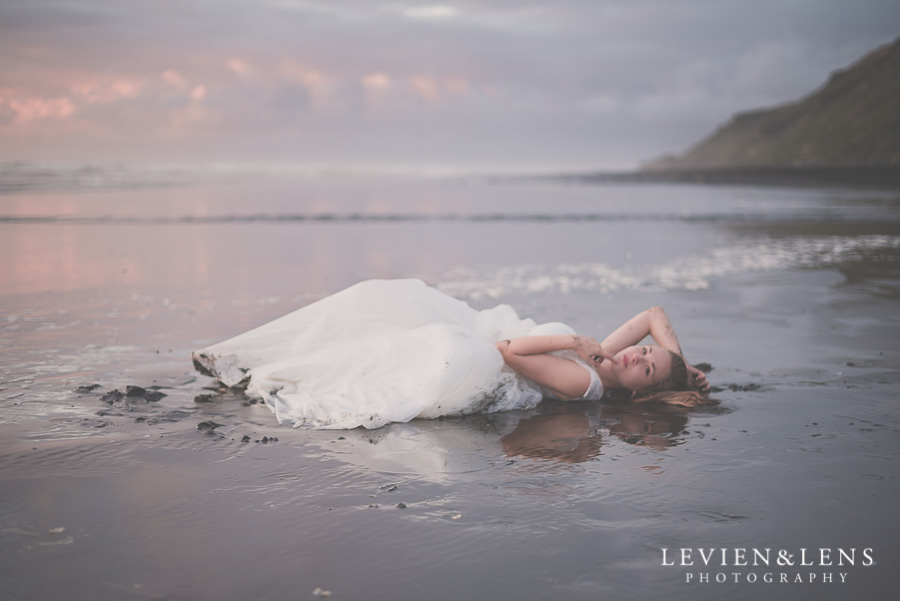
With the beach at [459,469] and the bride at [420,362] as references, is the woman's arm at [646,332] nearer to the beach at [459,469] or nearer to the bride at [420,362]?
the bride at [420,362]

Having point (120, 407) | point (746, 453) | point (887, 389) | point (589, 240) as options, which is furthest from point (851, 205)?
point (120, 407)

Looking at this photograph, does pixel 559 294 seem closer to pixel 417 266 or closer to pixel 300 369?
pixel 417 266

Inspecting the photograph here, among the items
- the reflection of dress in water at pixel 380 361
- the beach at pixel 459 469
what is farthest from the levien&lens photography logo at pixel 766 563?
the reflection of dress in water at pixel 380 361

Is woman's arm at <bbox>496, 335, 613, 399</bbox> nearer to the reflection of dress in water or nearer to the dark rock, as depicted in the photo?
the reflection of dress in water

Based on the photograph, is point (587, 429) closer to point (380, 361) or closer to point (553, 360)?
point (553, 360)

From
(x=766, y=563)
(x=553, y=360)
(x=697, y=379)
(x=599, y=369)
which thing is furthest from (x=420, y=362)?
(x=766, y=563)

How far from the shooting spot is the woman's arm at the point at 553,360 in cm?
640

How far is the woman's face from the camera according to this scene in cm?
667

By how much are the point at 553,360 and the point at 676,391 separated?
1152 millimetres

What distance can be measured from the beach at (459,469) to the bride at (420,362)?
0.65 feet

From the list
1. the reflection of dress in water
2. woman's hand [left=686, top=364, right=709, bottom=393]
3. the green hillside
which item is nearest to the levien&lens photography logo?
the reflection of dress in water

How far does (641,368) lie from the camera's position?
6.71 metres

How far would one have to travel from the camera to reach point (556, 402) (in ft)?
22.2

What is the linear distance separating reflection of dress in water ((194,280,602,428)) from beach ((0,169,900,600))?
0.19 meters
